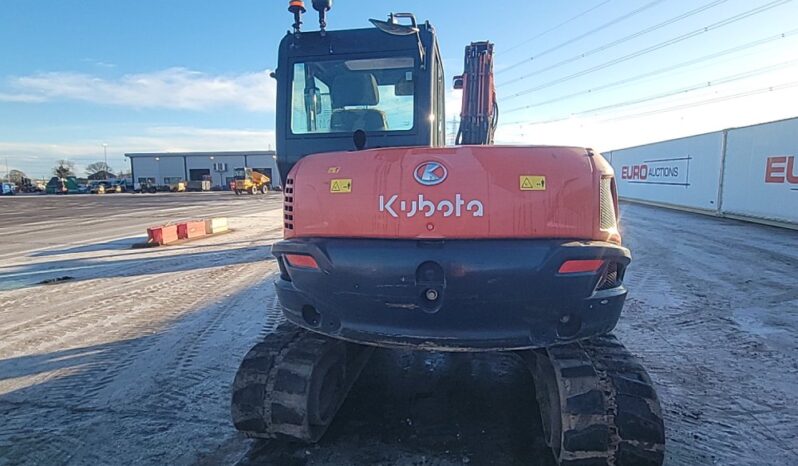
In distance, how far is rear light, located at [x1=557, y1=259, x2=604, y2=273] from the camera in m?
2.25

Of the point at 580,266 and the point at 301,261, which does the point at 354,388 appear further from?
the point at 580,266

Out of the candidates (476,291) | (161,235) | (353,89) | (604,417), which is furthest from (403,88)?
(161,235)

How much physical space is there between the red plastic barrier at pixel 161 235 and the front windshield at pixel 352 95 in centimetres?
891

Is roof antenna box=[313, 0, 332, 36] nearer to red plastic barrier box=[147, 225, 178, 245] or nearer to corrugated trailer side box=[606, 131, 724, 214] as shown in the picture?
red plastic barrier box=[147, 225, 178, 245]

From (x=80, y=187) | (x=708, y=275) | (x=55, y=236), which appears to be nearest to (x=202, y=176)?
(x=80, y=187)

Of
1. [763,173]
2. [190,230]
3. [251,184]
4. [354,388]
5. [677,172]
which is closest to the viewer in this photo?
[354,388]

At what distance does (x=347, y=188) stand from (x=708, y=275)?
25.3 feet

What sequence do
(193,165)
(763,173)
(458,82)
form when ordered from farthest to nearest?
(193,165), (763,173), (458,82)

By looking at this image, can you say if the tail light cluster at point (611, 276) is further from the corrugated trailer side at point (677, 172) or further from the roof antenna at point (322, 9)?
the corrugated trailer side at point (677, 172)

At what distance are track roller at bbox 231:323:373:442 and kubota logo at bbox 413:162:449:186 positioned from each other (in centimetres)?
132

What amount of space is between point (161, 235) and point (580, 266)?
37.4ft

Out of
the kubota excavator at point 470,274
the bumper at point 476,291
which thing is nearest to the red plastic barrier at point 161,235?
the kubota excavator at point 470,274

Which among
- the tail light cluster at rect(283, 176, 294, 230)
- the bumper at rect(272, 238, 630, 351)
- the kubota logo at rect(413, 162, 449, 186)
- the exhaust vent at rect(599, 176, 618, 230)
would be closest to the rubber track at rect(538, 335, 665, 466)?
the bumper at rect(272, 238, 630, 351)

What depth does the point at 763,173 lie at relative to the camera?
47.9 ft
